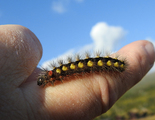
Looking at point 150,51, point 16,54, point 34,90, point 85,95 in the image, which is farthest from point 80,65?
point 150,51

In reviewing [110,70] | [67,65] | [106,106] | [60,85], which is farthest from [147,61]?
[60,85]

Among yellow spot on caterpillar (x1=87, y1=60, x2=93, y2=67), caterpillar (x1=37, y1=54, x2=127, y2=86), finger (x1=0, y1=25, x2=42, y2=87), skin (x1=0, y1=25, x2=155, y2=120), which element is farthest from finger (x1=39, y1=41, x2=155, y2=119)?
Result: finger (x1=0, y1=25, x2=42, y2=87)

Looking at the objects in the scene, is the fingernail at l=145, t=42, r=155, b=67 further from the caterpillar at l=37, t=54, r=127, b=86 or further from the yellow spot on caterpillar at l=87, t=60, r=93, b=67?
the yellow spot on caterpillar at l=87, t=60, r=93, b=67

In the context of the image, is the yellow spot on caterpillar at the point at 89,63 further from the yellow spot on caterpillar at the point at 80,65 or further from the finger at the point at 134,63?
the finger at the point at 134,63

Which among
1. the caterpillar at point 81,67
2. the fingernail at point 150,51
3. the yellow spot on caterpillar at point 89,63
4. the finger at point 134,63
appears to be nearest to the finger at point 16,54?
the caterpillar at point 81,67

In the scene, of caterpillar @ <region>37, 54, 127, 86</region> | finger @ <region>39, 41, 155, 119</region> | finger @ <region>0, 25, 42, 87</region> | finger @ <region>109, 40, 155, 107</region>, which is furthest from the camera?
finger @ <region>109, 40, 155, 107</region>

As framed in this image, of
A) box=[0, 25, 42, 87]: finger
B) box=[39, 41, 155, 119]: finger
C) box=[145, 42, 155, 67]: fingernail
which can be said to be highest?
box=[0, 25, 42, 87]: finger
